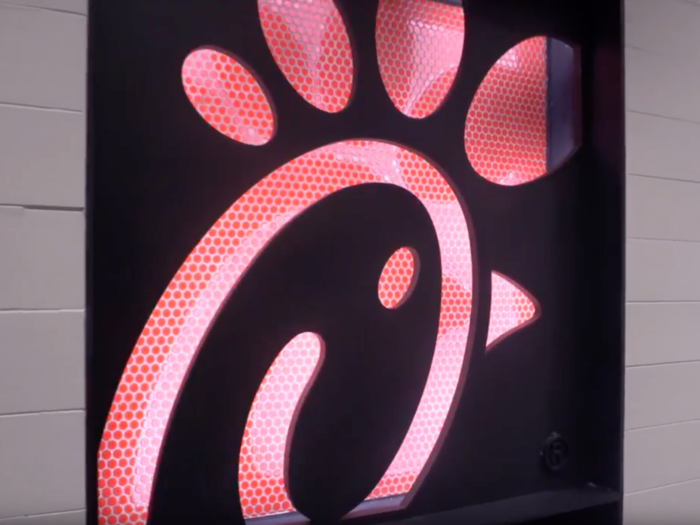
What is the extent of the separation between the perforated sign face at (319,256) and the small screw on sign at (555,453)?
237 millimetres

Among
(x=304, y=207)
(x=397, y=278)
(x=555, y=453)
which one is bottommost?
(x=555, y=453)

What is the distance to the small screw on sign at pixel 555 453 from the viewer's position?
1.34m

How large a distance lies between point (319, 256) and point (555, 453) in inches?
28.6

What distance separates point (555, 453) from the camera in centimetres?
135

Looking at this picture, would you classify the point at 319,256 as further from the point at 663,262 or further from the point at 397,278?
the point at 663,262

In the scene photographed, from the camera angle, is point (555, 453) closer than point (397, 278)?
No

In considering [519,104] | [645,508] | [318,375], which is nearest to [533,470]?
[645,508]

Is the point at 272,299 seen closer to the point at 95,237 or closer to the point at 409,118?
the point at 95,237

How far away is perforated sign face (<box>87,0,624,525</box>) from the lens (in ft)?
3.28

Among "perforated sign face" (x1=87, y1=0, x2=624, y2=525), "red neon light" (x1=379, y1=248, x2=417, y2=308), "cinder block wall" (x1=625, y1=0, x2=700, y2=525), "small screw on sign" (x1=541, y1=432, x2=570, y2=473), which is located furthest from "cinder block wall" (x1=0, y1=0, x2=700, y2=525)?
"cinder block wall" (x1=625, y1=0, x2=700, y2=525)
